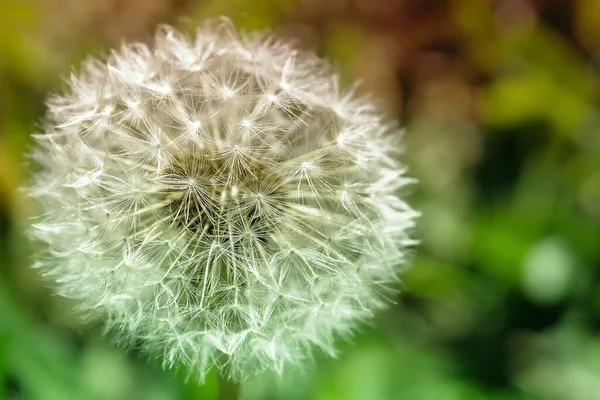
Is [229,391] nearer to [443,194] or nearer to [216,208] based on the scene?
[216,208]

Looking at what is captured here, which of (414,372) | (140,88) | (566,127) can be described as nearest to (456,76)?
(566,127)

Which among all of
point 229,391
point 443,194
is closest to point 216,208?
point 229,391

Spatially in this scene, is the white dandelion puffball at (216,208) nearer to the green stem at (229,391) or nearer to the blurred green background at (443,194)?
the green stem at (229,391)

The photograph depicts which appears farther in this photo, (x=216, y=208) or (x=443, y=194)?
(x=443, y=194)

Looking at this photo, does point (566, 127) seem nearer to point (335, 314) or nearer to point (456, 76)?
point (456, 76)

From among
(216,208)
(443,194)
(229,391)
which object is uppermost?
(443,194)

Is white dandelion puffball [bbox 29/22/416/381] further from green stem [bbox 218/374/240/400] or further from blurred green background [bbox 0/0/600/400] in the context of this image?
blurred green background [bbox 0/0/600/400]

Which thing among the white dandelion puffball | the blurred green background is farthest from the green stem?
the blurred green background
